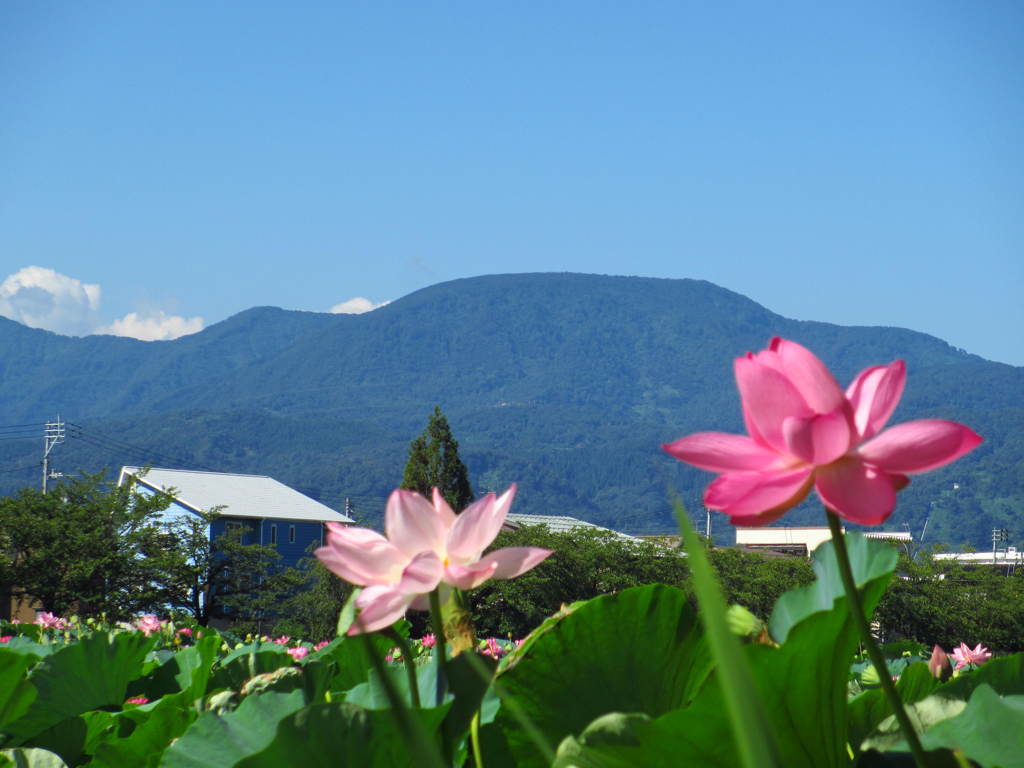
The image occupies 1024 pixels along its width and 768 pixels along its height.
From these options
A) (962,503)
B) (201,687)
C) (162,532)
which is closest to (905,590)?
(162,532)

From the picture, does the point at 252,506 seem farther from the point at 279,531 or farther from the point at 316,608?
the point at 316,608

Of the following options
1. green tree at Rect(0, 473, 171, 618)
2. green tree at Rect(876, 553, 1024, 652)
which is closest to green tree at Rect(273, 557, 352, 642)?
green tree at Rect(0, 473, 171, 618)

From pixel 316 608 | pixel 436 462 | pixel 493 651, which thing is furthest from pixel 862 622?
pixel 316 608

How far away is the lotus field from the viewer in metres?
0.54

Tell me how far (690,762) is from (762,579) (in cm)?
2417

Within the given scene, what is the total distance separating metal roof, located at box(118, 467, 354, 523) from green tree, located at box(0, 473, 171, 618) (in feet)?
42.4

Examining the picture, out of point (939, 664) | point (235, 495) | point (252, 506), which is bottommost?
point (252, 506)

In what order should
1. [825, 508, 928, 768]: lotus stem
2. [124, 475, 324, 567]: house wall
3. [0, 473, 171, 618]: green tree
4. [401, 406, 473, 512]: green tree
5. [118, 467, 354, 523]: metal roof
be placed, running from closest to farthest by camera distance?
[825, 508, 928, 768]: lotus stem, [0, 473, 171, 618]: green tree, [401, 406, 473, 512]: green tree, [124, 475, 324, 567]: house wall, [118, 467, 354, 523]: metal roof

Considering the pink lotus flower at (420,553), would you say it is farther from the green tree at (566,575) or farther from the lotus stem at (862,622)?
the green tree at (566,575)

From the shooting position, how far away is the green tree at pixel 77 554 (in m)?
25.9

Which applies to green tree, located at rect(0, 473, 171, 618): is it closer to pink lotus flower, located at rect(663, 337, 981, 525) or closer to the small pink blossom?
the small pink blossom

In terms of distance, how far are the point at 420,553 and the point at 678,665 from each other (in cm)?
24

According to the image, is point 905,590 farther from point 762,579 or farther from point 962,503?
point 962,503

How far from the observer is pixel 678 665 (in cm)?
85
